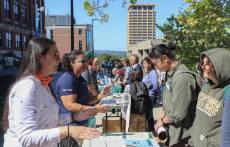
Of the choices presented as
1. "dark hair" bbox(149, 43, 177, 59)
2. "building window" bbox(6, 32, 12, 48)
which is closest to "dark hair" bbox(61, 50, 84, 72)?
"dark hair" bbox(149, 43, 177, 59)

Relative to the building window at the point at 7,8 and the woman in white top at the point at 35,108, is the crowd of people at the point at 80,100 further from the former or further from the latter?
the building window at the point at 7,8

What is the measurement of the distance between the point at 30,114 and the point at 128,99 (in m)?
5.01

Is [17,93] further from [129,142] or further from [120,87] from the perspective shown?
[120,87]

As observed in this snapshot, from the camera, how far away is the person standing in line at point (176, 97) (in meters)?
4.28

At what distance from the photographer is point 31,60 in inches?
120

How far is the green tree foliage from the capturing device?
9.75 m

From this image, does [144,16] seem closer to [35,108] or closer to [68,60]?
[68,60]

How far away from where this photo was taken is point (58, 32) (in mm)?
124875

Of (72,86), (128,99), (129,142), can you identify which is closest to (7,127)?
(129,142)

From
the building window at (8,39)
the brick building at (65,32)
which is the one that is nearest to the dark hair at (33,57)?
the building window at (8,39)

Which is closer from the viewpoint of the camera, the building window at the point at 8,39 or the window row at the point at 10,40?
the window row at the point at 10,40

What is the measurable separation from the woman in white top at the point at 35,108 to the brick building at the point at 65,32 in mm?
116082

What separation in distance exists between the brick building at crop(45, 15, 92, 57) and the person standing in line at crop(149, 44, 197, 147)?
376ft

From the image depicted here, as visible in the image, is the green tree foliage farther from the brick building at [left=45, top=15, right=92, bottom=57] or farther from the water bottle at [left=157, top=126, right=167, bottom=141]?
the brick building at [left=45, top=15, right=92, bottom=57]
